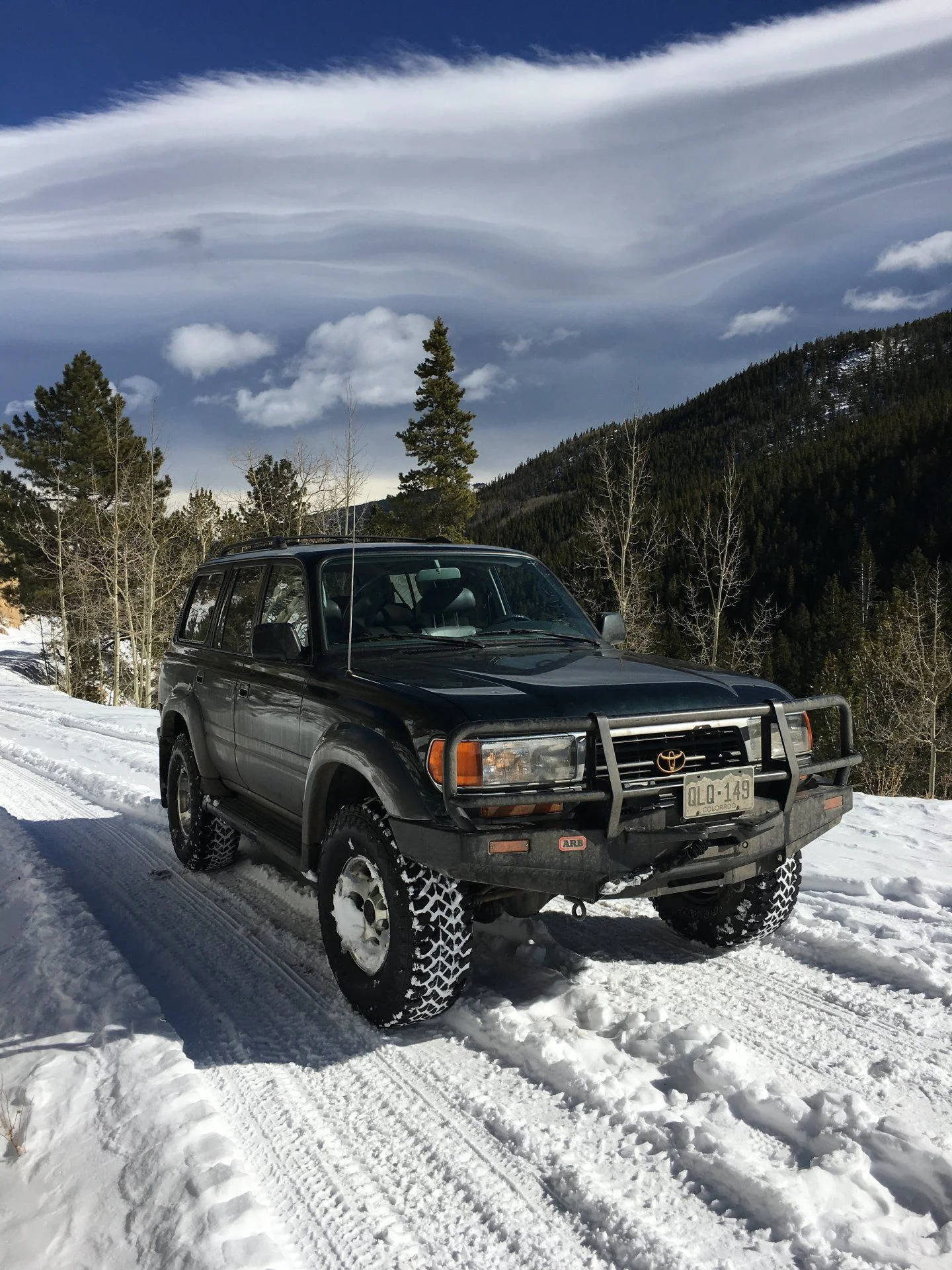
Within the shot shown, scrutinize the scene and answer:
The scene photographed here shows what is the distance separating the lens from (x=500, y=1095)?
3.07m

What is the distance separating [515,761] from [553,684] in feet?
1.38

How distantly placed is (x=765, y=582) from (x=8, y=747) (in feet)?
330

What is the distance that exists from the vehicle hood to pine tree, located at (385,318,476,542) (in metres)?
36.8

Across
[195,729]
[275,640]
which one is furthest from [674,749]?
[195,729]

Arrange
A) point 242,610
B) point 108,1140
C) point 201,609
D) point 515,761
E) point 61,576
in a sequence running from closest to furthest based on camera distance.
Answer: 1. point 108,1140
2. point 515,761
3. point 242,610
4. point 201,609
5. point 61,576

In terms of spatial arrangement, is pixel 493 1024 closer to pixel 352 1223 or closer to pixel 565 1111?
pixel 565 1111

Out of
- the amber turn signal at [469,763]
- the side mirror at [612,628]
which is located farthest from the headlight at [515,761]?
the side mirror at [612,628]

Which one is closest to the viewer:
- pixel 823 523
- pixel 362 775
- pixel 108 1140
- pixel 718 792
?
pixel 108 1140

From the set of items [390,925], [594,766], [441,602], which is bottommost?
[390,925]

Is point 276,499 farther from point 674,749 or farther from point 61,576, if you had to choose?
point 674,749

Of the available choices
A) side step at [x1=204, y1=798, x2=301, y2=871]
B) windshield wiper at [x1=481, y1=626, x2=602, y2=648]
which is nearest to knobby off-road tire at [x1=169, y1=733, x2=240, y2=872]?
side step at [x1=204, y1=798, x2=301, y2=871]

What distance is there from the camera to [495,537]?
137 metres

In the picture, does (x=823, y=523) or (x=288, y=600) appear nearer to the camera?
(x=288, y=600)

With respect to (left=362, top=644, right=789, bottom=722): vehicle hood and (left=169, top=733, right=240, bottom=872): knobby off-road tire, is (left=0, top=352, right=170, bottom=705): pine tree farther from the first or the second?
(left=362, top=644, right=789, bottom=722): vehicle hood
